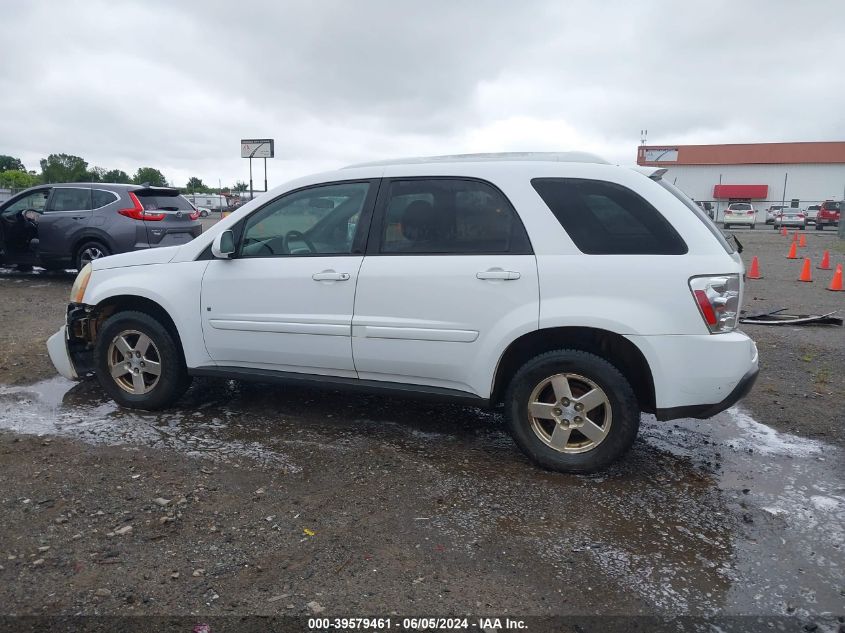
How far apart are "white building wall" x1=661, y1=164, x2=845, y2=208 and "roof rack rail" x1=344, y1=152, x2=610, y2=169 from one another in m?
65.4

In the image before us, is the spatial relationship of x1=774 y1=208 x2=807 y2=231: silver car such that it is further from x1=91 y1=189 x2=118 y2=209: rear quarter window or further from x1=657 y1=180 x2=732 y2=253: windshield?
x1=657 y1=180 x2=732 y2=253: windshield

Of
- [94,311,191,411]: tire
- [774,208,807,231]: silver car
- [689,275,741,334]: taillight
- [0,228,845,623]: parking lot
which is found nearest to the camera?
[0,228,845,623]: parking lot

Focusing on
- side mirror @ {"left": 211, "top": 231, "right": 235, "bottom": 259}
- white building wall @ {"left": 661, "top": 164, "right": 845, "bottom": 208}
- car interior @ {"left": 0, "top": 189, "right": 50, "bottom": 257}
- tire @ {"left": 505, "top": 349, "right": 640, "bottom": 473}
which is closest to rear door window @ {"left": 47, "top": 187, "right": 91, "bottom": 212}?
car interior @ {"left": 0, "top": 189, "right": 50, "bottom": 257}

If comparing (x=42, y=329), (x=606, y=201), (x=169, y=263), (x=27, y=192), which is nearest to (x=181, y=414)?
(x=169, y=263)

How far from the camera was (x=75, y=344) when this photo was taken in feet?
16.9

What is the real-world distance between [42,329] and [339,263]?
212 inches

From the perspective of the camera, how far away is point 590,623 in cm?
257

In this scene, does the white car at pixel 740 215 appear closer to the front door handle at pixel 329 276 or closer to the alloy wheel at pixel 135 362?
the front door handle at pixel 329 276

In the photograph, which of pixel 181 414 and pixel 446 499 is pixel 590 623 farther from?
pixel 181 414

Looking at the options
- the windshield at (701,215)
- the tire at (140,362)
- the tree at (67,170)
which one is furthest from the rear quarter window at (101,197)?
the tree at (67,170)

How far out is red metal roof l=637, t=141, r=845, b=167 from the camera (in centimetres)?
6538

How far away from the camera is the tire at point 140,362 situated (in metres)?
4.81

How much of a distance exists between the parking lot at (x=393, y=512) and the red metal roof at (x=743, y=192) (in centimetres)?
6563

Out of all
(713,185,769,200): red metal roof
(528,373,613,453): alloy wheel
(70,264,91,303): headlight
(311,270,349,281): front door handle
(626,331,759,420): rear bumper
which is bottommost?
(528,373,613,453): alloy wheel
